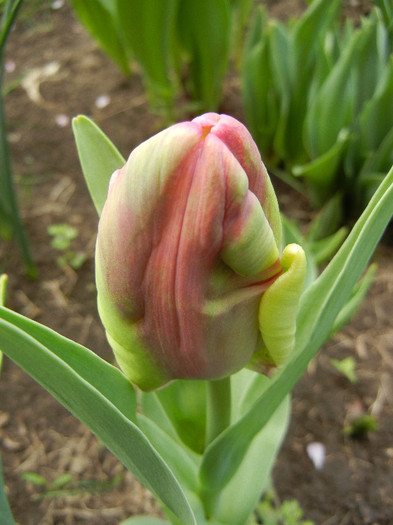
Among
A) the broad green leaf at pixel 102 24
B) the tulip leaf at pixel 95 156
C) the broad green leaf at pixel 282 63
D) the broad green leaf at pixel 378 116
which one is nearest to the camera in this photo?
the tulip leaf at pixel 95 156

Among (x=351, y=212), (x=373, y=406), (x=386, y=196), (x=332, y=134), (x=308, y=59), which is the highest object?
(x=386, y=196)

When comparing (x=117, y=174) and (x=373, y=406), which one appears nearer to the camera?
(x=117, y=174)

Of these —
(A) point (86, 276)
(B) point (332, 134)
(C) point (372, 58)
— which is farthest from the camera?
(A) point (86, 276)

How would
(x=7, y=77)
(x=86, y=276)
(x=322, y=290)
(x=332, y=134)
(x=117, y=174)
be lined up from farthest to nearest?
(x=7, y=77), (x=86, y=276), (x=332, y=134), (x=322, y=290), (x=117, y=174)

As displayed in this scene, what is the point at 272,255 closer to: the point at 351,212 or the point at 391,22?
the point at 391,22

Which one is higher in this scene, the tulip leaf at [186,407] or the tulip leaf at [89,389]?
the tulip leaf at [89,389]

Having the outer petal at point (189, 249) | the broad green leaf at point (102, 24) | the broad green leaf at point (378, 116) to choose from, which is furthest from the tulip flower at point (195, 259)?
the broad green leaf at point (102, 24)

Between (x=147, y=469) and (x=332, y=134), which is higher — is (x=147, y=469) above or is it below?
above

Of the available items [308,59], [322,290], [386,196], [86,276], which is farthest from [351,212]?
[386,196]

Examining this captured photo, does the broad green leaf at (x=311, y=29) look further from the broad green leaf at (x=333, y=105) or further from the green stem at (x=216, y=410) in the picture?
the green stem at (x=216, y=410)
